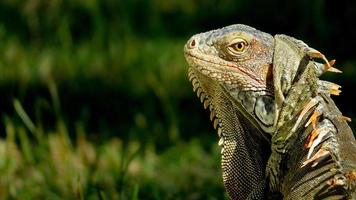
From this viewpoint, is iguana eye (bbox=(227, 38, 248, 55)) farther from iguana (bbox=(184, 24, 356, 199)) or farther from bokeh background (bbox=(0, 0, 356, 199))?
bokeh background (bbox=(0, 0, 356, 199))

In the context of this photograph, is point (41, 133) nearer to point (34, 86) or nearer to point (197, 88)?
point (34, 86)

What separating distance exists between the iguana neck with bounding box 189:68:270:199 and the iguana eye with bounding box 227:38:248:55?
0.14 m

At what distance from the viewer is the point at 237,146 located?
151 inches

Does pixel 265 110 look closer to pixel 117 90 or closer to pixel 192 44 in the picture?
pixel 192 44

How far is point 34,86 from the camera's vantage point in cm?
715

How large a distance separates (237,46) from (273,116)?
256 mm

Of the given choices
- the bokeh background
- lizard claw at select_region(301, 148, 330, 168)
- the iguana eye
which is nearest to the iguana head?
the iguana eye

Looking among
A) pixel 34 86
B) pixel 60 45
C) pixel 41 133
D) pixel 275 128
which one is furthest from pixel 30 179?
pixel 275 128

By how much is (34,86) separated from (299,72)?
3784mm

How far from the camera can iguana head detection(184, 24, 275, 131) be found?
12.1ft

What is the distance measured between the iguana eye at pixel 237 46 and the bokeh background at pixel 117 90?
3.69ft

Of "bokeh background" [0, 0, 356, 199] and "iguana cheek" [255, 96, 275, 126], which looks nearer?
"iguana cheek" [255, 96, 275, 126]

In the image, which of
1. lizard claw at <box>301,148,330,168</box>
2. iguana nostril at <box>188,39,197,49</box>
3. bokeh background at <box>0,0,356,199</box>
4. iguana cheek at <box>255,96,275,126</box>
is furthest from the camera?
bokeh background at <box>0,0,356,199</box>

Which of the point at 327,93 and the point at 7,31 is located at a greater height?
the point at 327,93
